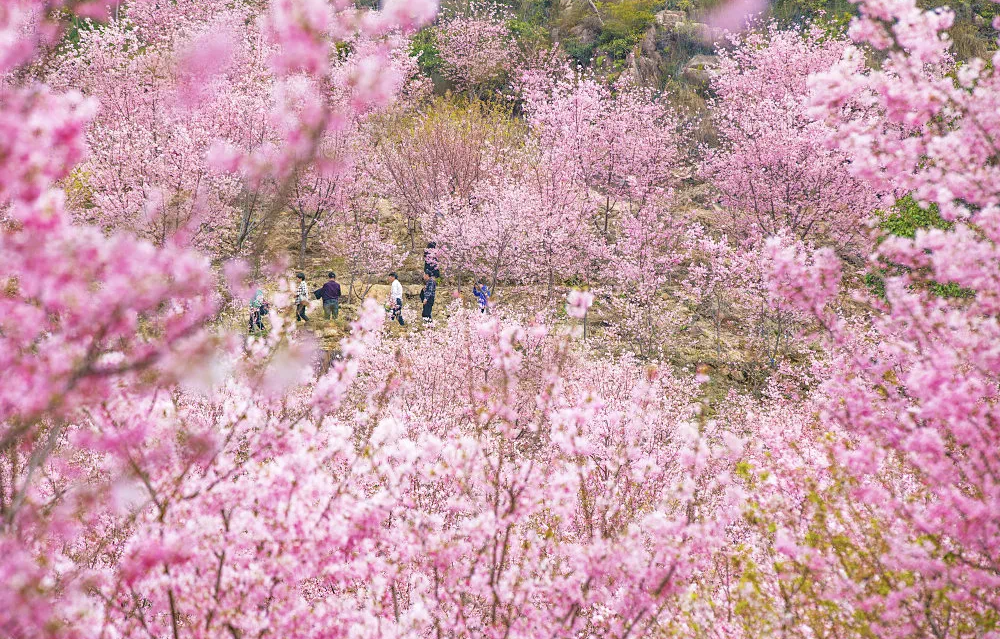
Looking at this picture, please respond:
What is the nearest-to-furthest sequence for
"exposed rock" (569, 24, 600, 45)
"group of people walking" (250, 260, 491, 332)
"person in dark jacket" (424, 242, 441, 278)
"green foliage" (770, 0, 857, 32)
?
"group of people walking" (250, 260, 491, 332), "person in dark jacket" (424, 242, 441, 278), "green foliage" (770, 0, 857, 32), "exposed rock" (569, 24, 600, 45)

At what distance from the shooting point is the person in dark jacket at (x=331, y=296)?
61.6 feet

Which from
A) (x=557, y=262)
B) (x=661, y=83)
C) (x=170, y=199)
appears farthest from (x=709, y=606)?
(x=661, y=83)

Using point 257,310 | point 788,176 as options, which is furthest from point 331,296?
point 788,176

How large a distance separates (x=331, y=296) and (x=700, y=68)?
25.8 metres

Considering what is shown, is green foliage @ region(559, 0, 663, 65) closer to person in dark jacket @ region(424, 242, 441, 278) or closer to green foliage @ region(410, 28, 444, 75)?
green foliage @ region(410, 28, 444, 75)

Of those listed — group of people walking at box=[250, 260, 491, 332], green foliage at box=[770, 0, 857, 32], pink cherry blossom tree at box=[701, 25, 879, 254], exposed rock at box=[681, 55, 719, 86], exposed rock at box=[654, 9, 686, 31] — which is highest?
exposed rock at box=[654, 9, 686, 31]

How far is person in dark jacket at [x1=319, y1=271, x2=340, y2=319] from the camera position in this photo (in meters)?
18.8

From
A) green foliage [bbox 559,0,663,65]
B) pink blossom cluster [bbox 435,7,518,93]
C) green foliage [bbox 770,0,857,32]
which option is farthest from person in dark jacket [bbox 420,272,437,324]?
green foliage [bbox 770,0,857,32]

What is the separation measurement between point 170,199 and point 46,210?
17.9 meters

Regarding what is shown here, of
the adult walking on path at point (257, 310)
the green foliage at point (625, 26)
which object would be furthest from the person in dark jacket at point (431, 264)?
the green foliage at point (625, 26)

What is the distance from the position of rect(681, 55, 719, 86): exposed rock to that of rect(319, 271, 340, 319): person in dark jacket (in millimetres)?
24573

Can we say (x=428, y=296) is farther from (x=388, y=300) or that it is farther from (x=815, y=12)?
(x=815, y=12)

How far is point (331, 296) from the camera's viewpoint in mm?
18922

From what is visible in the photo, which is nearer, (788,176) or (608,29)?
(788,176)
